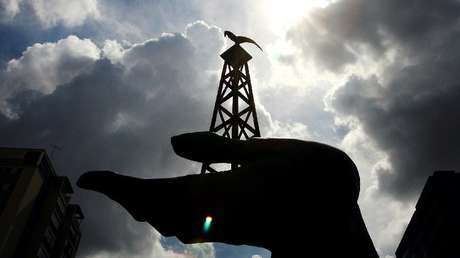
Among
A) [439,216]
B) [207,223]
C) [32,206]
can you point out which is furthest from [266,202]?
[32,206]

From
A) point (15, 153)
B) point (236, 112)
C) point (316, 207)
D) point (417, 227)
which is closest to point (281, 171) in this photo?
point (316, 207)

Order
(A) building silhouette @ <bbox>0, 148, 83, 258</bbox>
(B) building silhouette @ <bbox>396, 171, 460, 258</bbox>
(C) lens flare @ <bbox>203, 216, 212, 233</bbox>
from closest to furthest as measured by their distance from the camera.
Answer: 1. (C) lens flare @ <bbox>203, 216, 212, 233</bbox>
2. (B) building silhouette @ <bbox>396, 171, 460, 258</bbox>
3. (A) building silhouette @ <bbox>0, 148, 83, 258</bbox>

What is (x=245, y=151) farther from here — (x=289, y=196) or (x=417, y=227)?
(x=417, y=227)

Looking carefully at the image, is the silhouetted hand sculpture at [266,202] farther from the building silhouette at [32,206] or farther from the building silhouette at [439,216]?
the building silhouette at [32,206]

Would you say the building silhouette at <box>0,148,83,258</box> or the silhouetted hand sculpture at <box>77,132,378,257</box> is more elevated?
the building silhouette at <box>0,148,83,258</box>

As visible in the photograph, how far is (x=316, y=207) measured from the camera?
1488mm

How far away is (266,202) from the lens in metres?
1.44

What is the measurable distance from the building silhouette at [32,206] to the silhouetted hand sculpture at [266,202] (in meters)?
34.5

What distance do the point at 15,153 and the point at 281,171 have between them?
3991 centimetres

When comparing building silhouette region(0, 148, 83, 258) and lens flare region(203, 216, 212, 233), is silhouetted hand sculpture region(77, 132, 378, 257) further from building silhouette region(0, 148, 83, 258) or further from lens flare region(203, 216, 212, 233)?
building silhouette region(0, 148, 83, 258)

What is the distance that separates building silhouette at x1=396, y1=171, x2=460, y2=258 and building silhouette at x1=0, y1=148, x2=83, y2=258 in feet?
112

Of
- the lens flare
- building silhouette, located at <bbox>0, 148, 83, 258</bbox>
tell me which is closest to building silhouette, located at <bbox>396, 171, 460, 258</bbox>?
the lens flare

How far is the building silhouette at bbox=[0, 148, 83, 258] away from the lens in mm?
31438

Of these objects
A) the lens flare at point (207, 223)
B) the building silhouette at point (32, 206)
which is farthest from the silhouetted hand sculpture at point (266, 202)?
the building silhouette at point (32, 206)
